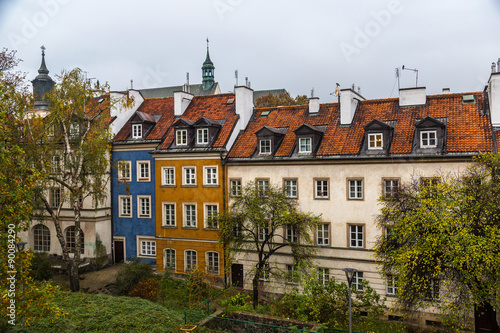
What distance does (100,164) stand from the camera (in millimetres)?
28625

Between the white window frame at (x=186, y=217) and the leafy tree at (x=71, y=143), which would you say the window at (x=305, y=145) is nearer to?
the white window frame at (x=186, y=217)

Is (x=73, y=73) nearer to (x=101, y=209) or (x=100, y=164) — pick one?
(x=100, y=164)

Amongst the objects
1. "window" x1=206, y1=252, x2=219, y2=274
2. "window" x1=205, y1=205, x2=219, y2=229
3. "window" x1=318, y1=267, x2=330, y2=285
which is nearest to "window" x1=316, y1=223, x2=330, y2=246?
"window" x1=318, y1=267, x2=330, y2=285

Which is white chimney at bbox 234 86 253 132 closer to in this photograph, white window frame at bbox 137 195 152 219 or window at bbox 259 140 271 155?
window at bbox 259 140 271 155

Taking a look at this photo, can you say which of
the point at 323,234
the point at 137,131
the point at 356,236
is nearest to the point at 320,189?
the point at 323,234

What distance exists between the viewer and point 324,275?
2712 cm

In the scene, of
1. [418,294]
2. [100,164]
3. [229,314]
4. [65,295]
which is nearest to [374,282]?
[418,294]

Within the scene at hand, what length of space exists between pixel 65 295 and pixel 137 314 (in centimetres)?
618

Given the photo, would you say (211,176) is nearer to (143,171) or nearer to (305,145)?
(143,171)

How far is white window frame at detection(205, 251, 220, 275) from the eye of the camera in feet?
101

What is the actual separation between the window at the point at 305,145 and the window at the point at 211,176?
6668mm

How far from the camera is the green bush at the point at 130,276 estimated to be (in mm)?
28250

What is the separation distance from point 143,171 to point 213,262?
9919 mm

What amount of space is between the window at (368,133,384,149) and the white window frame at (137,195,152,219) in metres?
18.3
